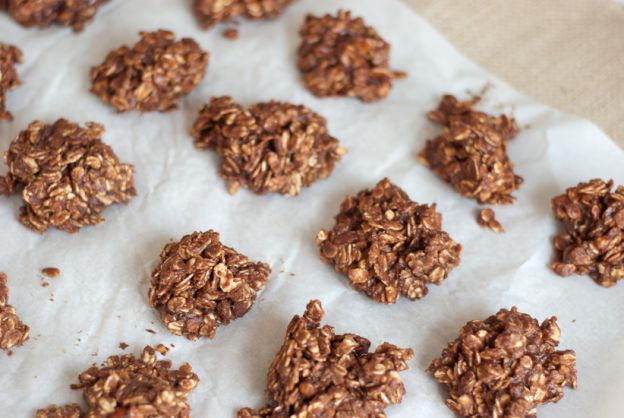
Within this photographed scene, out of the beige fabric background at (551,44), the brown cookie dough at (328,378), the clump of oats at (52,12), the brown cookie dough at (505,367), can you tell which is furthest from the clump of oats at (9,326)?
the beige fabric background at (551,44)

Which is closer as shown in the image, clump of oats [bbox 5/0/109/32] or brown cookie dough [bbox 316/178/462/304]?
brown cookie dough [bbox 316/178/462/304]

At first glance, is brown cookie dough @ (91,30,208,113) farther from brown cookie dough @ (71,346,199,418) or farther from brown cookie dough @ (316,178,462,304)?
brown cookie dough @ (71,346,199,418)

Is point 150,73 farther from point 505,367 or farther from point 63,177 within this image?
point 505,367

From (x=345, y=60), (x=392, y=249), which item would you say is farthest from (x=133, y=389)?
(x=345, y=60)

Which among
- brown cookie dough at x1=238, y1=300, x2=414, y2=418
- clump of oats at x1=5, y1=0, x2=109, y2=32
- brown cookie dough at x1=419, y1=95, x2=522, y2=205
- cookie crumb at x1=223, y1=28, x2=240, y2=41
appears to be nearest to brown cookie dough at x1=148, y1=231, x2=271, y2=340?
brown cookie dough at x1=238, y1=300, x2=414, y2=418

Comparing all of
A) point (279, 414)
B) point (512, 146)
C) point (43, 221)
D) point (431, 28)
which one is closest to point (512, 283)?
point (512, 146)
